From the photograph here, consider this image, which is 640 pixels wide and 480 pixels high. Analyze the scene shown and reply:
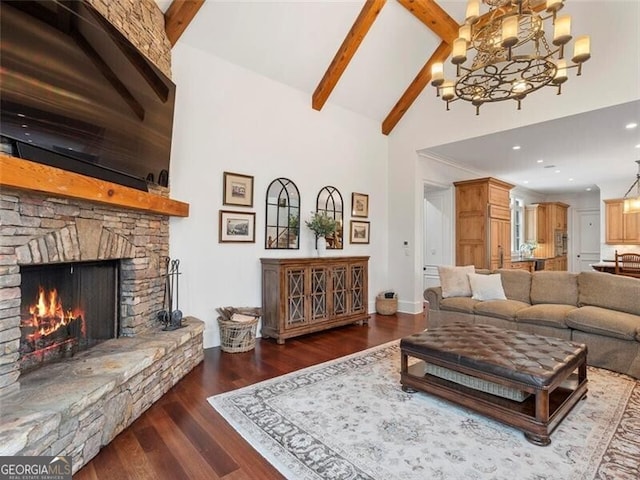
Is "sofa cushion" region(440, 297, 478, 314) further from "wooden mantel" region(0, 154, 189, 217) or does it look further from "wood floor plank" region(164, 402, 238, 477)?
"wooden mantel" region(0, 154, 189, 217)

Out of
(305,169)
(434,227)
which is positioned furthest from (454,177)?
(305,169)

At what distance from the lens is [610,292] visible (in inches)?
138

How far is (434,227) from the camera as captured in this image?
6.88 m

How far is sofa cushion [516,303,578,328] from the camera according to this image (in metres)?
3.41

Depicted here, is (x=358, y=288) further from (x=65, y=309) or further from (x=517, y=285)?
(x=65, y=309)

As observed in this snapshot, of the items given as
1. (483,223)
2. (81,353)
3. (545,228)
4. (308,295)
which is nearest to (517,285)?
(483,223)

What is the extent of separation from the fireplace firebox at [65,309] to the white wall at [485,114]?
447cm

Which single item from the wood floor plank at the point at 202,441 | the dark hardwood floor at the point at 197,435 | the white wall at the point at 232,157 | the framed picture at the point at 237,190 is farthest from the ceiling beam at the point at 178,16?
the wood floor plank at the point at 202,441

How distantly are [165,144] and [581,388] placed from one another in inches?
156

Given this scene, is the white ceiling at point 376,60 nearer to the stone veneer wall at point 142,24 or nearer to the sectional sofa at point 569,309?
the stone veneer wall at point 142,24

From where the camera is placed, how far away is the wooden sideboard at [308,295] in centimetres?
396

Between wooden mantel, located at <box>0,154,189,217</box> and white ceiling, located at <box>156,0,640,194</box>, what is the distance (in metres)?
2.17

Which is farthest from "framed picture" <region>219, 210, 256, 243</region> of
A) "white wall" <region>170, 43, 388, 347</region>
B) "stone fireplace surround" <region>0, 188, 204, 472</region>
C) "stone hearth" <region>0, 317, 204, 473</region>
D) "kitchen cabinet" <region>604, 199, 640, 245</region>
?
"kitchen cabinet" <region>604, 199, 640, 245</region>

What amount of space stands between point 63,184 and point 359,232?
14.2 feet
